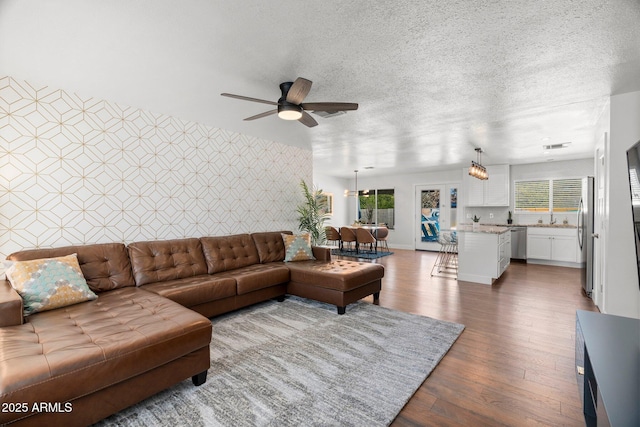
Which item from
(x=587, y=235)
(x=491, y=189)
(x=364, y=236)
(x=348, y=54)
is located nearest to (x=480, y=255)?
(x=587, y=235)

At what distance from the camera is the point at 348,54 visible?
7.62 feet

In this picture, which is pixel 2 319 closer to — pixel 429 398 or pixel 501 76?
pixel 429 398

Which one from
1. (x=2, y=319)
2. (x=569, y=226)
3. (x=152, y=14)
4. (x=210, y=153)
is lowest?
(x=2, y=319)

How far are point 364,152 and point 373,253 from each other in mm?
3338

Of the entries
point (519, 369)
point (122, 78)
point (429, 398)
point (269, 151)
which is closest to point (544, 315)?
point (519, 369)

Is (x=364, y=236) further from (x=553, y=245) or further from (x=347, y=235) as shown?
(x=553, y=245)

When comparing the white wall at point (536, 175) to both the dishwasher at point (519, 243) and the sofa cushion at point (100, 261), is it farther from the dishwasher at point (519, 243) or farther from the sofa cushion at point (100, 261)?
the sofa cushion at point (100, 261)

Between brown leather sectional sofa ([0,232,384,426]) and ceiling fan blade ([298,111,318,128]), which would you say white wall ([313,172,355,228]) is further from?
ceiling fan blade ([298,111,318,128])

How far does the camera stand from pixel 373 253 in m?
8.26

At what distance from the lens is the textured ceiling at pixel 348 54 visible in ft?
5.94

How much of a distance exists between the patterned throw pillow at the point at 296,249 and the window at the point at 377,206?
5.94m

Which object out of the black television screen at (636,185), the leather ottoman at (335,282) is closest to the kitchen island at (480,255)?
the leather ottoman at (335,282)

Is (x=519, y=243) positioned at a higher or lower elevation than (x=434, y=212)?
lower

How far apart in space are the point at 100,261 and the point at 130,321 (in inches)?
49.8
